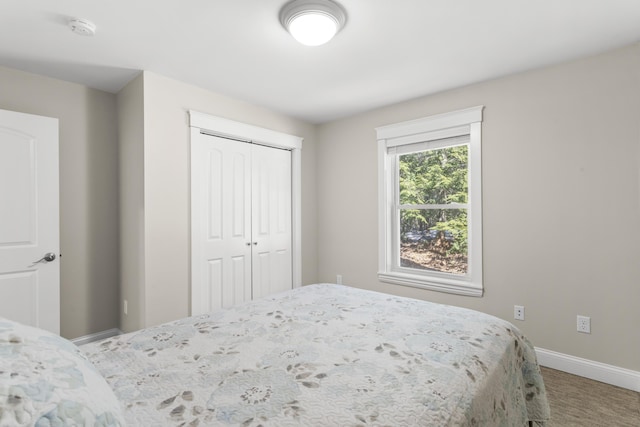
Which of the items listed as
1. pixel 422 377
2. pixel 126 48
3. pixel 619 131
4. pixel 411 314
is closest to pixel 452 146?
pixel 619 131

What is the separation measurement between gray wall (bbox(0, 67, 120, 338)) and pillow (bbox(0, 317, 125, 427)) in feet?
8.33

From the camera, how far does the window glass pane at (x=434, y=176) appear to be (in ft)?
10.4

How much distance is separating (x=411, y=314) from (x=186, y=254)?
209cm

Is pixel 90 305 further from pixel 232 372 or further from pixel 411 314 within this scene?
pixel 411 314

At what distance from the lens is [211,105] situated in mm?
3133

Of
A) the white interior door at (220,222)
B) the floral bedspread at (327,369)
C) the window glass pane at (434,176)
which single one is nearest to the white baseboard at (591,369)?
the floral bedspread at (327,369)

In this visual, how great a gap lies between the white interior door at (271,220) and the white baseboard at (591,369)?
2.59m

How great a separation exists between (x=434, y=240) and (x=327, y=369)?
2.51 meters

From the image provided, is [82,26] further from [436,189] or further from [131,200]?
[436,189]

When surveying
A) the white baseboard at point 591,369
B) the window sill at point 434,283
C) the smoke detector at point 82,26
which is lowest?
the white baseboard at point 591,369

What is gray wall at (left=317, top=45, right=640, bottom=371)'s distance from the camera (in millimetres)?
2289

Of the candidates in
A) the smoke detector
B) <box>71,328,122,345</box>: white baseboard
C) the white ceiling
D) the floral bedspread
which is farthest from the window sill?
the smoke detector

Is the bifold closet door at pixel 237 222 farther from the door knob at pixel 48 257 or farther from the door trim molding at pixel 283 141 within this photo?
the door knob at pixel 48 257

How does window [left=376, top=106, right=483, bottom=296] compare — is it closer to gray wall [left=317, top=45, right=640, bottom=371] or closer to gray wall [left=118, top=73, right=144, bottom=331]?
gray wall [left=317, top=45, right=640, bottom=371]
